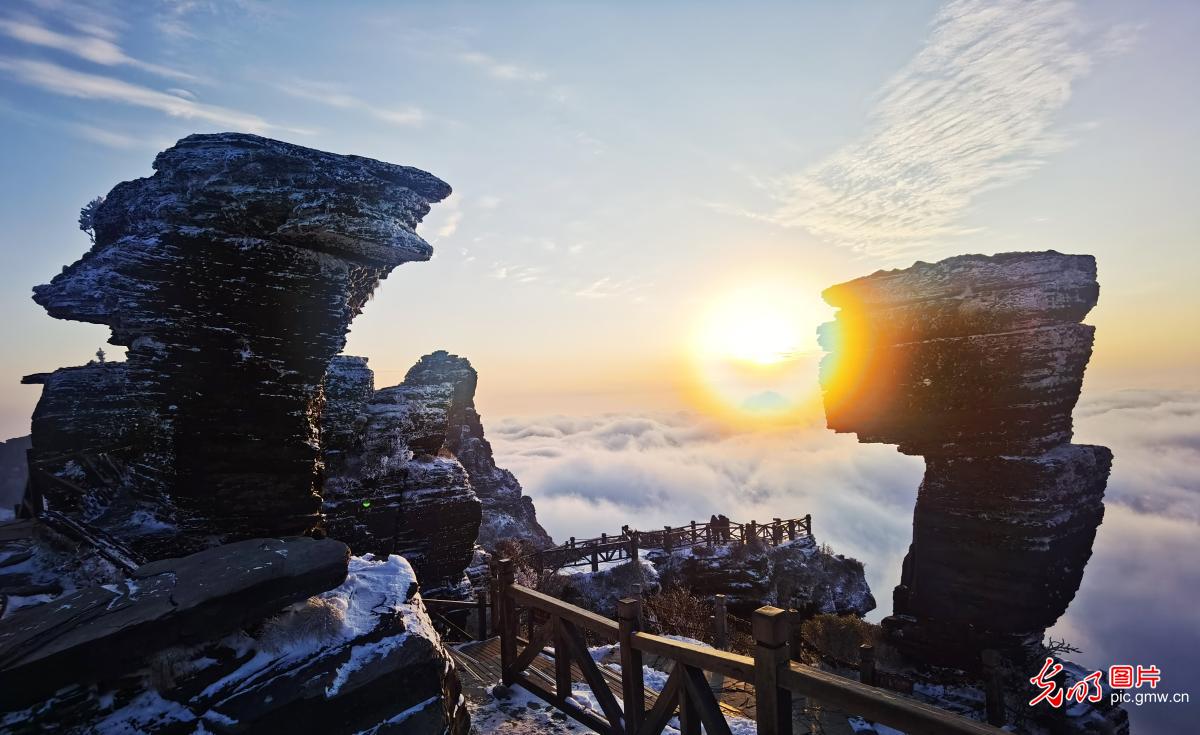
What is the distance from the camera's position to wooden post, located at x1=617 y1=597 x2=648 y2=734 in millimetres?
4859

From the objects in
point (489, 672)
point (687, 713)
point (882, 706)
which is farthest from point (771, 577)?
point (882, 706)

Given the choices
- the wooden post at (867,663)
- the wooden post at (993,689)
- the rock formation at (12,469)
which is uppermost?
the rock formation at (12,469)

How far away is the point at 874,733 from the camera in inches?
360

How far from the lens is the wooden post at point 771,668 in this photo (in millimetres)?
3666

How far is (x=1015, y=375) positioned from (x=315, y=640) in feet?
52.5

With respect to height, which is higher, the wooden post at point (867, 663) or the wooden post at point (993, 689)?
the wooden post at point (867, 663)

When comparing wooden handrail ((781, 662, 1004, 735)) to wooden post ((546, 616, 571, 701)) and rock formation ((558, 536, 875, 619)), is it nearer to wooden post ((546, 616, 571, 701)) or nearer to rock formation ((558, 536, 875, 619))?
wooden post ((546, 616, 571, 701))

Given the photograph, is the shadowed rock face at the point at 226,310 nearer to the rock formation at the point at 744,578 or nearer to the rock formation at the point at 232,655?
the rock formation at the point at 232,655

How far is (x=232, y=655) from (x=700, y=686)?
3.66 m

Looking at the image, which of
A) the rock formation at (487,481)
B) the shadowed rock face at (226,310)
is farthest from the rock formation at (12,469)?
the shadowed rock face at (226,310)

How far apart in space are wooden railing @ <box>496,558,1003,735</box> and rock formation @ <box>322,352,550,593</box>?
8.42 m

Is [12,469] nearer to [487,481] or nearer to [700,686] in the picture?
[487,481]

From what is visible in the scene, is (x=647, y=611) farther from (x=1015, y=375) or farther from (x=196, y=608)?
(x=196, y=608)

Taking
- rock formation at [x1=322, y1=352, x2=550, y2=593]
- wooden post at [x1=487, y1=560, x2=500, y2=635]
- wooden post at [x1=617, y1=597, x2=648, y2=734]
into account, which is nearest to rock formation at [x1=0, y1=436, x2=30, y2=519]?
rock formation at [x1=322, y1=352, x2=550, y2=593]
